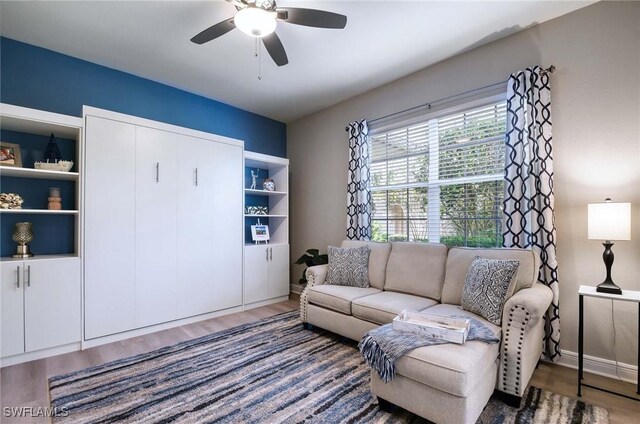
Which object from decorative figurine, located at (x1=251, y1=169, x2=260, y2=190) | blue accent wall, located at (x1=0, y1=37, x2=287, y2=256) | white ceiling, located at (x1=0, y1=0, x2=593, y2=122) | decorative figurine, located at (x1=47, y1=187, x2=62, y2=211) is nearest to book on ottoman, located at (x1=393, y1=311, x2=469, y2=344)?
Result: white ceiling, located at (x1=0, y1=0, x2=593, y2=122)

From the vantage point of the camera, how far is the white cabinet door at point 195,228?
3.30 meters

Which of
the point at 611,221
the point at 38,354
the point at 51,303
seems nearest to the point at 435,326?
the point at 611,221

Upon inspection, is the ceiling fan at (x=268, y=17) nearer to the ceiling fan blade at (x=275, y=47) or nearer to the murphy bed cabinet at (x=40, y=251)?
the ceiling fan blade at (x=275, y=47)

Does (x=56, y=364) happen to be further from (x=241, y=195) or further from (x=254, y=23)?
(x=254, y=23)

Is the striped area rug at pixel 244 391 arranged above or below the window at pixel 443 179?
below

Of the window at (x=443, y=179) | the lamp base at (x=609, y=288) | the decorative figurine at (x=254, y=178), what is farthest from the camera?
the decorative figurine at (x=254, y=178)

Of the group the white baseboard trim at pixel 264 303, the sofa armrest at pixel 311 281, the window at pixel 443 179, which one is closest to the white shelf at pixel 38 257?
the white baseboard trim at pixel 264 303

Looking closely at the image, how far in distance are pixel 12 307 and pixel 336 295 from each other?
266cm

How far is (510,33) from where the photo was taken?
2.62 meters

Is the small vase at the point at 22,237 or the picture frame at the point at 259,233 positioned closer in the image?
the small vase at the point at 22,237

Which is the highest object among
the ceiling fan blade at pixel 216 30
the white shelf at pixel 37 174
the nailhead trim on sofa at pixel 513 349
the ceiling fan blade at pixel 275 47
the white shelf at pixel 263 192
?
the ceiling fan blade at pixel 216 30

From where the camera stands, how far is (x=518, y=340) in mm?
1863

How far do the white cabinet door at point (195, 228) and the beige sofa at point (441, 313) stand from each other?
1.23 meters

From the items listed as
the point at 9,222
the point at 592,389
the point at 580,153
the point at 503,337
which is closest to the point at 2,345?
the point at 9,222
